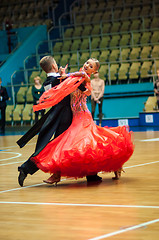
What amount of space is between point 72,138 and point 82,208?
1275 millimetres

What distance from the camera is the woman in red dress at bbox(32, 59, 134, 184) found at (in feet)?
16.7

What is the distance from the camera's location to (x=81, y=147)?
16.8 ft

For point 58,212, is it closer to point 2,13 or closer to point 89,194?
point 89,194

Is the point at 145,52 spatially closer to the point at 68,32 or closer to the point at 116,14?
the point at 116,14

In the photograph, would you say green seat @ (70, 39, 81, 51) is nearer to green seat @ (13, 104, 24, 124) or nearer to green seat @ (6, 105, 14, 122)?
green seat @ (13, 104, 24, 124)

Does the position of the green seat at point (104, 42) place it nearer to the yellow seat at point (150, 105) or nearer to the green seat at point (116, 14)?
the green seat at point (116, 14)

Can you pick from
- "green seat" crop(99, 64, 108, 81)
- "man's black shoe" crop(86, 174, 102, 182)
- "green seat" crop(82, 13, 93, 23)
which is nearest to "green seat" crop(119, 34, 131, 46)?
"green seat" crop(99, 64, 108, 81)

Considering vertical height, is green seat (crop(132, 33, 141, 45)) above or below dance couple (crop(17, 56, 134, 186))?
above

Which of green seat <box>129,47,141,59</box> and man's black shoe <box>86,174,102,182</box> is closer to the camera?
man's black shoe <box>86,174,102,182</box>

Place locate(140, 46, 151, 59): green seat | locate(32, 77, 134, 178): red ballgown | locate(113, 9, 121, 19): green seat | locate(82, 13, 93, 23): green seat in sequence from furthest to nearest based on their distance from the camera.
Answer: locate(82, 13, 93, 23): green seat < locate(113, 9, 121, 19): green seat < locate(140, 46, 151, 59): green seat < locate(32, 77, 134, 178): red ballgown

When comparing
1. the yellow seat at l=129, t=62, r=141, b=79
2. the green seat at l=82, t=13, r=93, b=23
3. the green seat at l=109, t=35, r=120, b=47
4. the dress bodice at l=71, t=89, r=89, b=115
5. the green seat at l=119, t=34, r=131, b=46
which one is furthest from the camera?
the green seat at l=82, t=13, r=93, b=23

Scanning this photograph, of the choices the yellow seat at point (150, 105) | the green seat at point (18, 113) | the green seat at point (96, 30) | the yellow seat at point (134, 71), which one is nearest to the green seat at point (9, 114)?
the green seat at point (18, 113)

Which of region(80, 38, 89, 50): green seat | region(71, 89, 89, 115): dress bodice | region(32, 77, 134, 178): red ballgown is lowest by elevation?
region(32, 77, 134, 178): red ballgown

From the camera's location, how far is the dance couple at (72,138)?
511 centimetres
